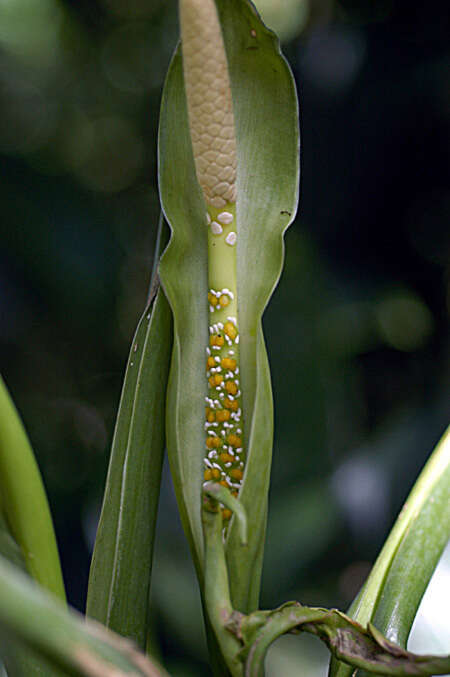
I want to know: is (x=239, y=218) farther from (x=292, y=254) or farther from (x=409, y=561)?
(x=292, y=254)

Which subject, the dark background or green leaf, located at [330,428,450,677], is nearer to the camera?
green leaf, located at [330,428,450,677]

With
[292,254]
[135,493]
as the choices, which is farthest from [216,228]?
[292,254]

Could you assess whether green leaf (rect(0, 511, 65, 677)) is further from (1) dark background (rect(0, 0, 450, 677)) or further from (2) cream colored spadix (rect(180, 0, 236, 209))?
(1) dark background (rect(0, 0, 450, 677))

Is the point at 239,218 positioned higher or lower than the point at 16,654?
higher

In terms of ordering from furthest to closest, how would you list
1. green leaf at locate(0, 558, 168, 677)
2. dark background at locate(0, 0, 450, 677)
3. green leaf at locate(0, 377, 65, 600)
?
dark background at locate(0, 0, 450, 677) < green leaf at locate(0, 377, 65, 600) < green leaf at locate(0, 558, 168, 677)

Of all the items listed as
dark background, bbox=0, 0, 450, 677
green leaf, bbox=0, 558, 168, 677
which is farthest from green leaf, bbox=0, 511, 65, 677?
dark background, bbox=0, 0, 450, 677

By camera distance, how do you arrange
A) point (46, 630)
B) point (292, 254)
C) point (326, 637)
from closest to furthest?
point (46, 630)
point (326, 637)
point (292, 254)
